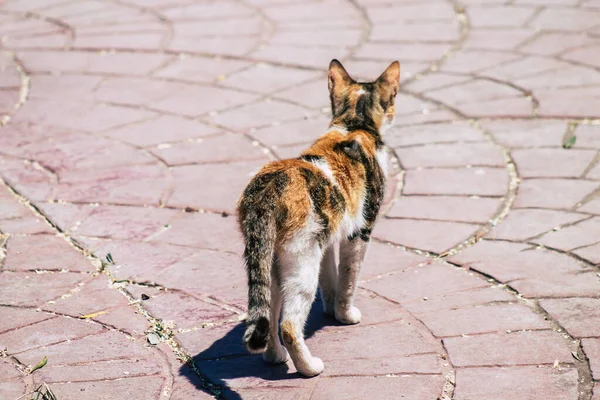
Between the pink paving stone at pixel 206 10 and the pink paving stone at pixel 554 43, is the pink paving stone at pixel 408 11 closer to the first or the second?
the pink paving stone at pixel 554 43

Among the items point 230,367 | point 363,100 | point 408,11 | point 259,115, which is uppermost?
point 363,100

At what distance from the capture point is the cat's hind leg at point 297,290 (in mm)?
3902

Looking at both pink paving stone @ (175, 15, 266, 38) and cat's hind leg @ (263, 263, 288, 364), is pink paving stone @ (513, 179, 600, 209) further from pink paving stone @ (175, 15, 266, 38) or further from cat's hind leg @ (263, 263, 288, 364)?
pink paving stone @ (175, 15, 266, 38)

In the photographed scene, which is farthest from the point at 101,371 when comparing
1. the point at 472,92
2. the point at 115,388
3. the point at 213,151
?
the point at 472,92

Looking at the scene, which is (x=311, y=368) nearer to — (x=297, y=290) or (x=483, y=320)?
(x=297, y=290)

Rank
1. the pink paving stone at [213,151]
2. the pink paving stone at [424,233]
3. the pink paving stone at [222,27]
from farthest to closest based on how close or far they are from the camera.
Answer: the pink paving stone at [222,27]
the pink paving stone at [213,151]
the pink paving stone at [424,233]

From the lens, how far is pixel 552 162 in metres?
6.14

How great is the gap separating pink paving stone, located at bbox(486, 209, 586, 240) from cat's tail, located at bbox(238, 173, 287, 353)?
1.85 metres

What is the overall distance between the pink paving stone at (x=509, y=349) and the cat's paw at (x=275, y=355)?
0.74 m

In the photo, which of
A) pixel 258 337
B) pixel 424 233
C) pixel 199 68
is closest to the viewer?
pixel 258 337

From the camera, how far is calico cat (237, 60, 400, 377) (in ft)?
12.5

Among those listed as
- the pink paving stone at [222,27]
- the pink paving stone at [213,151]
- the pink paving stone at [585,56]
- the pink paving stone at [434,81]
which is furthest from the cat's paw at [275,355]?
the pink paving stone at [222,27]

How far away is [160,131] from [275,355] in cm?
297

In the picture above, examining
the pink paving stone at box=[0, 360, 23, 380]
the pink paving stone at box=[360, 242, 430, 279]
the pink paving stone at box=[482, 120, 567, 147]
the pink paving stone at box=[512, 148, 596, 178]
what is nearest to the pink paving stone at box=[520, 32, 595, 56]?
the pink paving stone at box=[482, 120, 567, 147]
